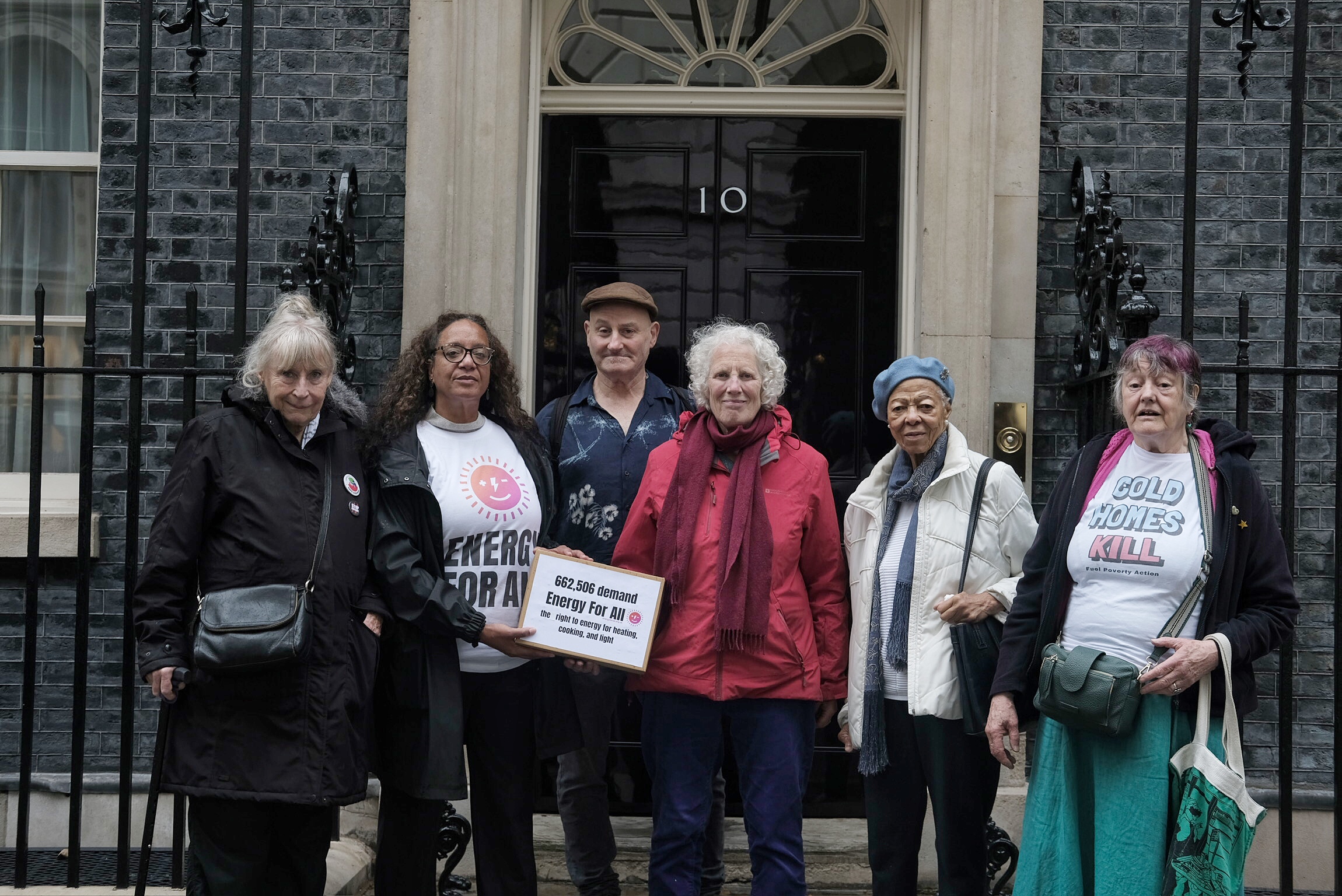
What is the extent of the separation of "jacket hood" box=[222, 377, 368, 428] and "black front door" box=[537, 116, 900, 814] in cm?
187

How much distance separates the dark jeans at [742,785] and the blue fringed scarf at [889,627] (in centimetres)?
22

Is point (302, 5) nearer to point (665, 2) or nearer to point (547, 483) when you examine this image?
point (665, 2)

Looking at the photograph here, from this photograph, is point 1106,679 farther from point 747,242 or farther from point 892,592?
point 747,242

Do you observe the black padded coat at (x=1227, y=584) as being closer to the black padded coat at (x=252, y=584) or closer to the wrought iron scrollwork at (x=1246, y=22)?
the wrought iron scrollwork at (x=1246, y=22)

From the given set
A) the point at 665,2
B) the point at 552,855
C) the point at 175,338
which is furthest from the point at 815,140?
the point at 552,855

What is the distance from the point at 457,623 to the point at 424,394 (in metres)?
0.75

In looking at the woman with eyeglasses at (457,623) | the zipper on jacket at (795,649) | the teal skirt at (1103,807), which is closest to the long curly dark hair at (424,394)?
the woman with eyeglasses at (457,623)

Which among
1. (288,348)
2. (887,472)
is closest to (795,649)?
(887,472)

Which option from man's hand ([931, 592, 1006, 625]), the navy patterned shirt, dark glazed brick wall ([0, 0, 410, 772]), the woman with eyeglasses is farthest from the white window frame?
man's hand ([931, 592, 1006, 625])

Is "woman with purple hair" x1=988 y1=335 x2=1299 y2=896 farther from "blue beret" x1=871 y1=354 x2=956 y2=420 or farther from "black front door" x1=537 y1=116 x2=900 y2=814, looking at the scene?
"black front door" x1=537 y1=116 x2=900 y2=814

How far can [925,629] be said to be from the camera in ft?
12.8

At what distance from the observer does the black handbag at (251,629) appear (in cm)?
347

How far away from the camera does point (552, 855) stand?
5.39 metres

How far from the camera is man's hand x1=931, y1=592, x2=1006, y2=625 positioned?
12.6 ft
